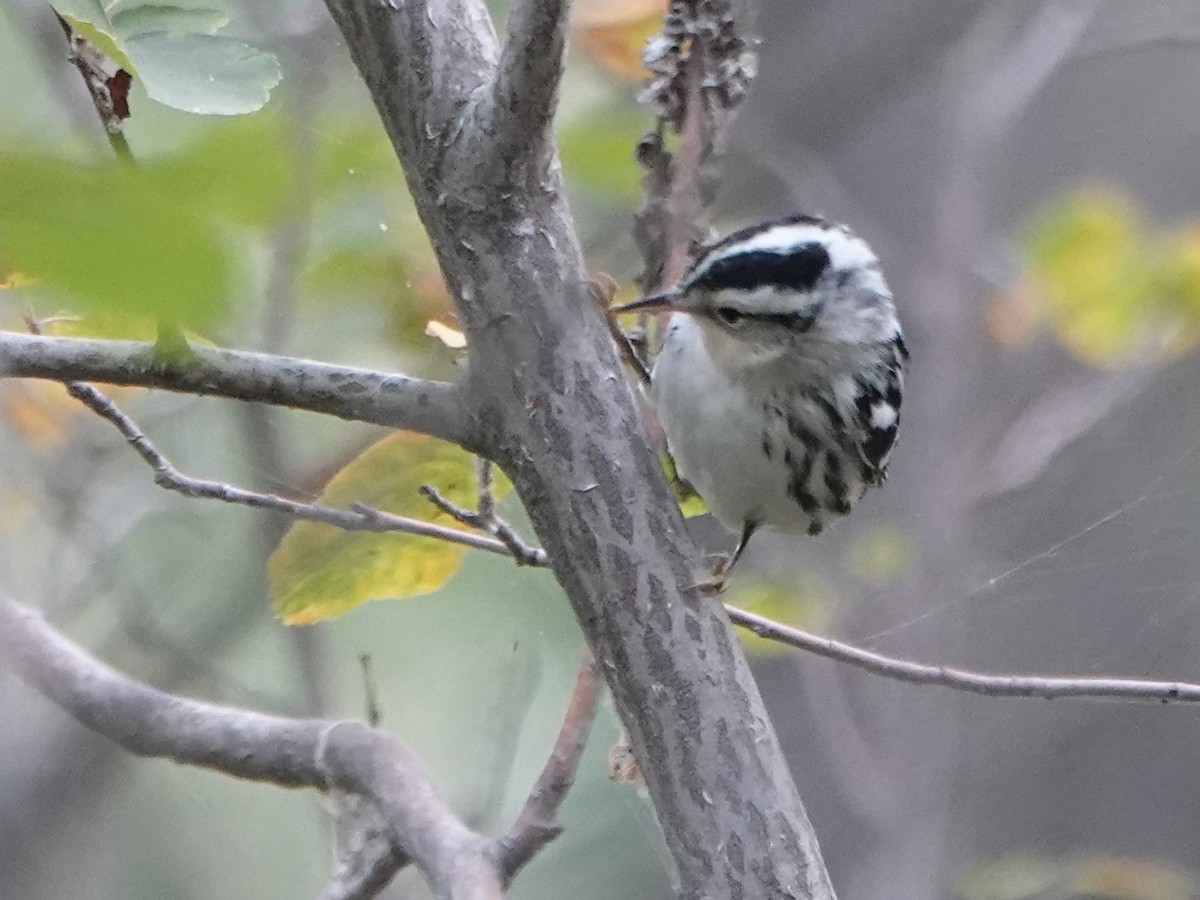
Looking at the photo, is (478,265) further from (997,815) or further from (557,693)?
(997,815)

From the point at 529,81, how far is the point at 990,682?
488 mm

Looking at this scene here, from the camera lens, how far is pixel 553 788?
77 centimetres

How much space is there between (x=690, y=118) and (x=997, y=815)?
4.20 feet

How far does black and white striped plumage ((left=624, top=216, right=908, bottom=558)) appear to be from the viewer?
914 millimetres

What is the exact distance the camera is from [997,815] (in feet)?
5.73

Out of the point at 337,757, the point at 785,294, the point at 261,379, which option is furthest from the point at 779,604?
the point at 261,379

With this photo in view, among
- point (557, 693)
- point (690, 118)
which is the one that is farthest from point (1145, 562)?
point (690, 118)

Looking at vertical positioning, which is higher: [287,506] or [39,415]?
[287,506]

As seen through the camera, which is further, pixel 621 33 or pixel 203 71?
pixel 621 33

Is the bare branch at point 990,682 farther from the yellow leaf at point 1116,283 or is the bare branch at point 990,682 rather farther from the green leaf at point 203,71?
the yellow leaf at point 1116,283

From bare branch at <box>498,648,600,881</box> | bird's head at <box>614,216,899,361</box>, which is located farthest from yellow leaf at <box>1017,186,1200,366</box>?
bare branch at <box>498,648,600,881</box>

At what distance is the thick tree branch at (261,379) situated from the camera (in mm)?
594

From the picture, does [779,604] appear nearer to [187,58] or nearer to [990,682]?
[990,682]

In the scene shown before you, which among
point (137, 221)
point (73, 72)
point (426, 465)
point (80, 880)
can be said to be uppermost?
point (137, 221)
